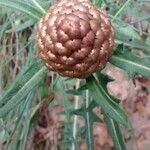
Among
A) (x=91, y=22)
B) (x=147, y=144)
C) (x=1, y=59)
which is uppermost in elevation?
(x=91, y=22)

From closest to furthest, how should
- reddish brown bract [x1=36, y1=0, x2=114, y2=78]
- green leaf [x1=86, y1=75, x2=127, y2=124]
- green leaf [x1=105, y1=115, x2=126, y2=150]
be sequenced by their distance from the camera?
reddish brown bract [x1=36, y1=0, x2=114, y2=78]
green leaf [x1=86, y1=75, x2=127, y2=124]
green leaf [x1=105, y1=115, x2=126, y2=150]

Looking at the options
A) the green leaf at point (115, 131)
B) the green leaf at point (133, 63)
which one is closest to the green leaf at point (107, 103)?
the green leaf at point (133, 63)

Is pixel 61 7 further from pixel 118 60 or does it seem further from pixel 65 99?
pixel 65 99

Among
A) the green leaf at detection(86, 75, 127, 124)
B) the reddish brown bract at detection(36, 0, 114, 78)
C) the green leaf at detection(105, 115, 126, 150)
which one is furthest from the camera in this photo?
the green leaf at detection(105, 115, 126, 150)

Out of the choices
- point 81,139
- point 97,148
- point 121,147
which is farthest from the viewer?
point 97,148

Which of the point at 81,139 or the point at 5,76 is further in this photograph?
the point at 5,76

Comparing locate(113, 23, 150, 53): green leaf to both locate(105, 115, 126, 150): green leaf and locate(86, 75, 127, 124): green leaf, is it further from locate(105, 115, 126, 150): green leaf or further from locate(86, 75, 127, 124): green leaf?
locate(105, 115, 126, 150): green leaf

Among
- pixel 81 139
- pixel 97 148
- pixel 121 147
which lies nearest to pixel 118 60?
pixel 121 147

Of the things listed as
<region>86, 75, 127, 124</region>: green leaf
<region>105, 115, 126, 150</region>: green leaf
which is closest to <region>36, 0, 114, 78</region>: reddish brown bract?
<region>86, 75, 127, 124</region>: green leaf

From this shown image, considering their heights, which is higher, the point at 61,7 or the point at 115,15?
the point at 61,7
